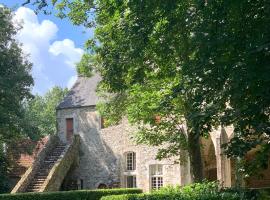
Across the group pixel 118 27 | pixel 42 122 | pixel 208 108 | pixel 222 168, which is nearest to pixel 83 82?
pixel 222 168

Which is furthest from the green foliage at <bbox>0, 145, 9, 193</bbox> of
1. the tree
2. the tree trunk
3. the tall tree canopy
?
the tall tree canopy

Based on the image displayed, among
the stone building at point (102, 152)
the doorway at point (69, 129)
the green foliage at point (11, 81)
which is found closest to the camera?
the green foliage at point (11, 81)

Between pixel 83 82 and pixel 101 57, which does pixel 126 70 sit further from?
pixel 83 82

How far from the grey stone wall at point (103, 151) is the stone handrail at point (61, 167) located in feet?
1.85

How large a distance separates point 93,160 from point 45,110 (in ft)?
119

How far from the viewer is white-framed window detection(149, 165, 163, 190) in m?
25.8

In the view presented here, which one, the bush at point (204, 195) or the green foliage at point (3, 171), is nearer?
the bush at point (204, 195)

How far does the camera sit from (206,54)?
349 inches

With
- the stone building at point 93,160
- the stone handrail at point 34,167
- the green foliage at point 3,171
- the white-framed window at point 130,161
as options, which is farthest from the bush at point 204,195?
the green foliage at point 3,171

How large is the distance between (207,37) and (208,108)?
138 centimetres

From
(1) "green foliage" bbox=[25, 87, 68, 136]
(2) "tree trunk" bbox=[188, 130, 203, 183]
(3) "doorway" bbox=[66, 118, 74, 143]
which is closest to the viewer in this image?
(2) "tree trunk" bbox=[188, 130, 203, 183]

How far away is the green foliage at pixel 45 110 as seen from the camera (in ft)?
191

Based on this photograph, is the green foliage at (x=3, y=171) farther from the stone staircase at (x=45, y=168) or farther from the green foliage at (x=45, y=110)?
the green foliage at (x=45, y=110)

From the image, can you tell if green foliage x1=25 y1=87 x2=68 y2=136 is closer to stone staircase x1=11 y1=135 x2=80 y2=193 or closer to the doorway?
the doorway
